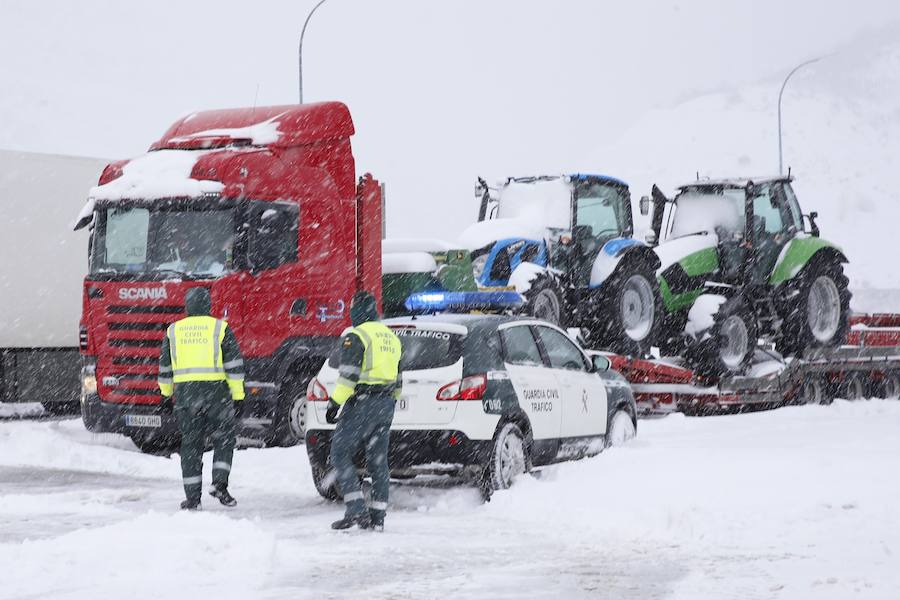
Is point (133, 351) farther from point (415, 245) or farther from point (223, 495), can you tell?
point (415, 245)

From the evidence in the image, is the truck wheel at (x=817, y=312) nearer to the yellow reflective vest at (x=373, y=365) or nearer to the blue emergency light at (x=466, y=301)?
the blue emergency light at (x=466, y=301)

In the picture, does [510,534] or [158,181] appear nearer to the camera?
[510,534]

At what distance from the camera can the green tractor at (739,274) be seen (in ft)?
63.0

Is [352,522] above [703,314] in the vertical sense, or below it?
below

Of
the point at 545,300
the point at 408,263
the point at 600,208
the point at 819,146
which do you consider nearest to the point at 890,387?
the point at 600,208

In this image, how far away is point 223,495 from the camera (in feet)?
36.8

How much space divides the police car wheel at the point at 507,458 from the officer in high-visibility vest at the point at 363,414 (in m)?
1.12

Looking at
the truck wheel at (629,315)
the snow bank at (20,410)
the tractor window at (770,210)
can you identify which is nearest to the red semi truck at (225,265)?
the truck wheel at (629,315)

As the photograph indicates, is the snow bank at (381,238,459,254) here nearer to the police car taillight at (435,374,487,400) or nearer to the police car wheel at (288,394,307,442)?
the police car wheel at (288,394,307,442)

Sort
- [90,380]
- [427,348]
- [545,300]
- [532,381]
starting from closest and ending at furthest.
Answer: [427,348]
[532,381]
[90,380]
[545,300]

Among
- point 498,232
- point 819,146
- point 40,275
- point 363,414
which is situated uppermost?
point 819,146

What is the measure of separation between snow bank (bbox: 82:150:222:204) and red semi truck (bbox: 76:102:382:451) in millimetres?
14

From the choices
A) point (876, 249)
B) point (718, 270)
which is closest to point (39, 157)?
point (718, 270)

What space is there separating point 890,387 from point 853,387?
5.55ft
